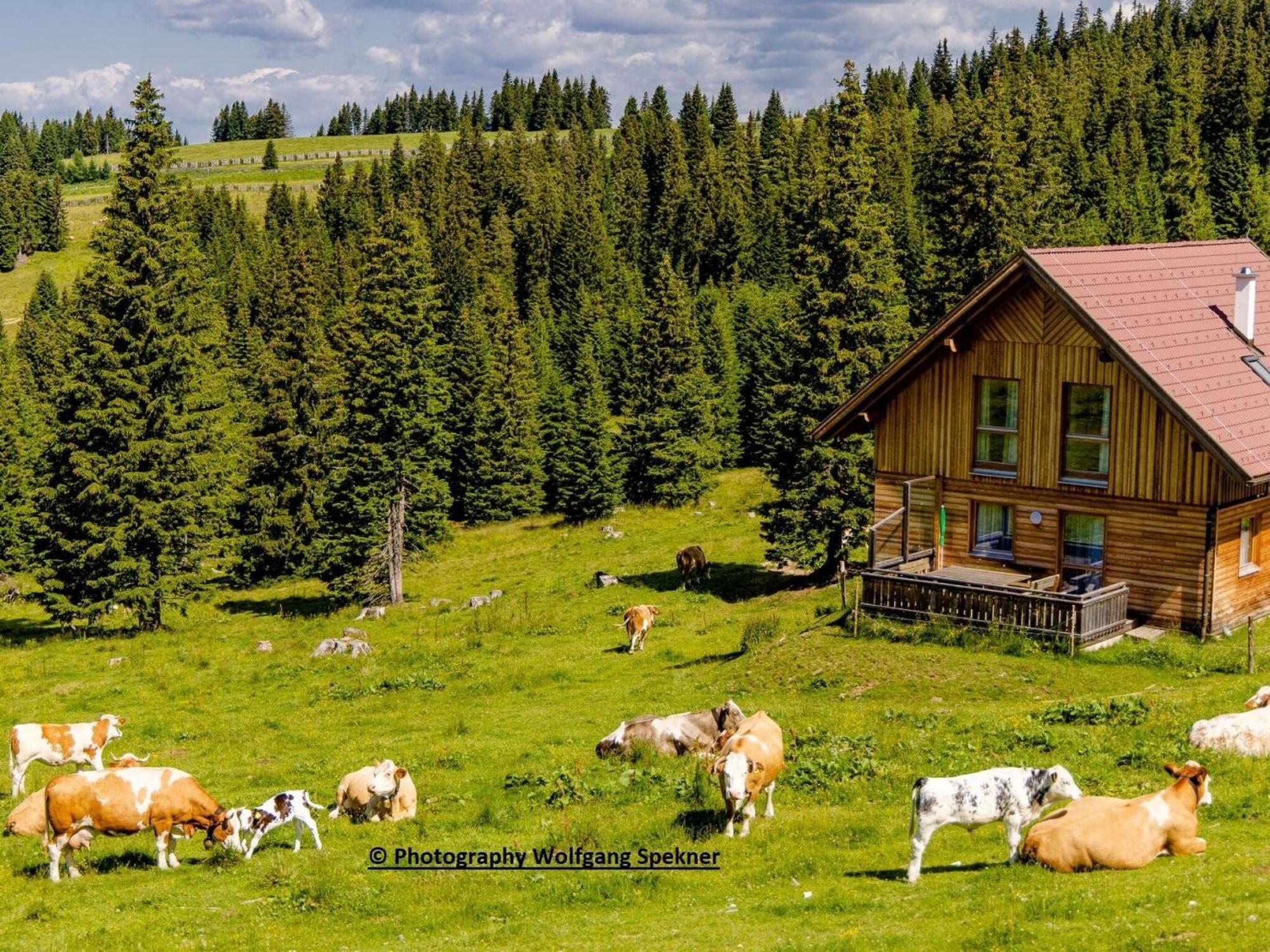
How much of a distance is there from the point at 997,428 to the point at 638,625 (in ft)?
39.1

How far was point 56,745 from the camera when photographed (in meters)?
23.9

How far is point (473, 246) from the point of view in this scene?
483 feet

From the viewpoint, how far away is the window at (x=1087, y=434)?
106ft

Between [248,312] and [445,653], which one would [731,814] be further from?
[248,312]

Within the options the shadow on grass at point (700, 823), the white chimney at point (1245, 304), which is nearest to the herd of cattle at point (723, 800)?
the shadow on grass at point (700, 823)

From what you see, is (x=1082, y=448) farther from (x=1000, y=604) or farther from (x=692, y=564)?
(x=692, y=564)

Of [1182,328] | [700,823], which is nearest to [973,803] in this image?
[700,823]

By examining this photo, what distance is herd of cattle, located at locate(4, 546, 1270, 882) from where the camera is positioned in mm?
14922

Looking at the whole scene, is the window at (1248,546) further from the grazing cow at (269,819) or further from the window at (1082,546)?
the grazing cow at (269,819)

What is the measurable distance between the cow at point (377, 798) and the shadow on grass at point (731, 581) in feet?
89.4

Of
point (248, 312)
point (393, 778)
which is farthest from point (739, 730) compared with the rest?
point (248, 312)

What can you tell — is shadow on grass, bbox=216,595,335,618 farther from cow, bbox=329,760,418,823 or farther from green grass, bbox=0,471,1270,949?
cow, bbox=329,760,418,823

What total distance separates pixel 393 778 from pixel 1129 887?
38.3 feet

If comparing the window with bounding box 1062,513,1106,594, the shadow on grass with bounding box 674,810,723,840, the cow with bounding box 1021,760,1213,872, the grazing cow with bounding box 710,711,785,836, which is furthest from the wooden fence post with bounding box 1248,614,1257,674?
the shadow on grass with bounding box 674,810,723,840
